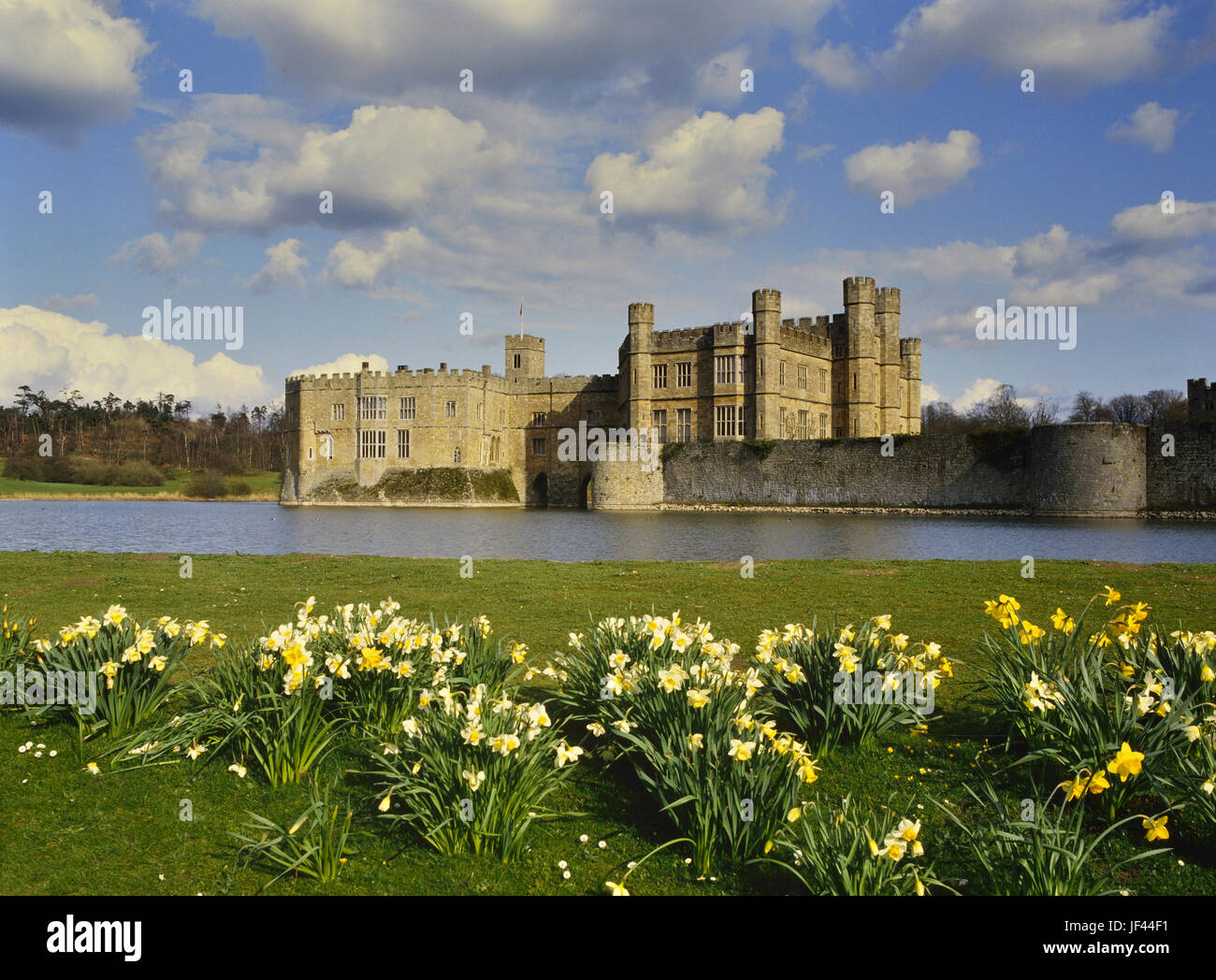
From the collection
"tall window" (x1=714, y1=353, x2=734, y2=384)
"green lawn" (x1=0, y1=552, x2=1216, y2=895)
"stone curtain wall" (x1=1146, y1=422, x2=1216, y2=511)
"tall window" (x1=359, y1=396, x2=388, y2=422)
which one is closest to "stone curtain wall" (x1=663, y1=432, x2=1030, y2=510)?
"tall window" (x1=714, y1=353, x2=734, y2=384)

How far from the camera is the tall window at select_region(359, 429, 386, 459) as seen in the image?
66.1m

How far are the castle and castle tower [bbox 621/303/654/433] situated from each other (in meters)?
0.09

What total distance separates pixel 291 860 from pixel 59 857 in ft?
4.54

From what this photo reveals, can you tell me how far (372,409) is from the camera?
66562 mm

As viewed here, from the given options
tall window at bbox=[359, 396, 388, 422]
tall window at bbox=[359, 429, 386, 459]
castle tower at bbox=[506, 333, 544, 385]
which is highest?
castle tower at bbox=[506, 333, 544, 385]

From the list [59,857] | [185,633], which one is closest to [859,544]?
[185,633]

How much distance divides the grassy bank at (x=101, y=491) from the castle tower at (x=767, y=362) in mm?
50146

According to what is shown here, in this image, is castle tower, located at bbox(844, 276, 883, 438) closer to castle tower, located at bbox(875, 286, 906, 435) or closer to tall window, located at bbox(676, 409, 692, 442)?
castle tower, located at bbox(875, 286, 906, 435)

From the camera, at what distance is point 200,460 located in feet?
365

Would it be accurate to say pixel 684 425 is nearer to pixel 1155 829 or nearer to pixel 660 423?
pixel 660 423

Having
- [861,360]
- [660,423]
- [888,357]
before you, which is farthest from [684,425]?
[888,357]

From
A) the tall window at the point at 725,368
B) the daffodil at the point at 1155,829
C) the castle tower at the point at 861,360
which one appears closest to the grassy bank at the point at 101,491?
the tall window at the point at 725,368

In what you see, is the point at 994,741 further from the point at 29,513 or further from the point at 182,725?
the point at 29,513

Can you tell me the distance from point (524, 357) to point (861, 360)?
2790 centimetres
